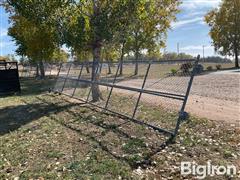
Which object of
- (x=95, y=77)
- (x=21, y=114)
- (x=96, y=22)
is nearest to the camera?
(x=21, y=114)

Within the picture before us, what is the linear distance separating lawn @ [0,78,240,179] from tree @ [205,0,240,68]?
108ft

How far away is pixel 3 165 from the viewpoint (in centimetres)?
544

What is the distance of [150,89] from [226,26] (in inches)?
1270

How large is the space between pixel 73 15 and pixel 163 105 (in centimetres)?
523

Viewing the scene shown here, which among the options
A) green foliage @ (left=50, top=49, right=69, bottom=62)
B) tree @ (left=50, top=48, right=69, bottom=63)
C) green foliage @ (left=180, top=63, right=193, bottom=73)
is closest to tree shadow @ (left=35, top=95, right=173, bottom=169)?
green foliage @ (left=180, top=63, right=193, bottom=73)

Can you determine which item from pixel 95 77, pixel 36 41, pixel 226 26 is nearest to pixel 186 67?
pixel 95 77

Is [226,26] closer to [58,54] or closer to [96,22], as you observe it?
[58,54]

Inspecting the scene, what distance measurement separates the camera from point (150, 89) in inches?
371

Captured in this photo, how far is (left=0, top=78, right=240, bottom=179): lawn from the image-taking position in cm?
494

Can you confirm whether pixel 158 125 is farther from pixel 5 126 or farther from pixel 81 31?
pixel 81 31

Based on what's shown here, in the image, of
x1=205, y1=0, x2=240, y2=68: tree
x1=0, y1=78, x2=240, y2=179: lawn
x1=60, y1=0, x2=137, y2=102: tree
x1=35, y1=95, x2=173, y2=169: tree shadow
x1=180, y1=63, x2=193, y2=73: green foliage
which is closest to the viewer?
x1=0, y1=78, x2=240, y2=179: lawn

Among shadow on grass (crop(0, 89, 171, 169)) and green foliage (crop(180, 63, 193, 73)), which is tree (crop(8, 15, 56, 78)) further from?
green foliage (crop(180, 63, 193, 73))

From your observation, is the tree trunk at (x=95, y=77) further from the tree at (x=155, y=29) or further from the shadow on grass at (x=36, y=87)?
the tree at (x=155, y=29)

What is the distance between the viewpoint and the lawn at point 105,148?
4.94 metres
